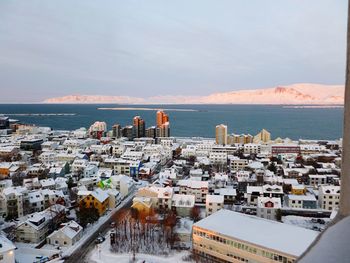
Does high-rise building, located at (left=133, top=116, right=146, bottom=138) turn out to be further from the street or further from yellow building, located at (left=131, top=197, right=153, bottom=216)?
yellow building, located at (left=131, top=197, right=153, bottom=216)

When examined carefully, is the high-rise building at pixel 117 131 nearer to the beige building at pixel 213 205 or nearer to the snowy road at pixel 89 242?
the snowy road at pixel 89 242

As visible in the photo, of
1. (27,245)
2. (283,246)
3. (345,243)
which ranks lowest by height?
(27,245)

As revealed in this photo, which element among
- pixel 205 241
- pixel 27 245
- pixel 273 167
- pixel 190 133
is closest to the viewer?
pixel 205 241

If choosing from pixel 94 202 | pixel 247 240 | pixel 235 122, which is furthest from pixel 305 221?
pixel 235 122

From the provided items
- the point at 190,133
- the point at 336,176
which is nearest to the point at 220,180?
the point at 336,176

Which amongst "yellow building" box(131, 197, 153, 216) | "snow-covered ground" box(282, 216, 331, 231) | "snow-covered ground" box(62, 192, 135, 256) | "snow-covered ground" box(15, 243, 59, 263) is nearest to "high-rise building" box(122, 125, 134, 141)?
"snow-covered ground" box(62, 192, 135, 256)

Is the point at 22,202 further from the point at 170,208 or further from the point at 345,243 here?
the point at 345,243

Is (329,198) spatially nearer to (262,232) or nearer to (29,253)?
(262,232)
